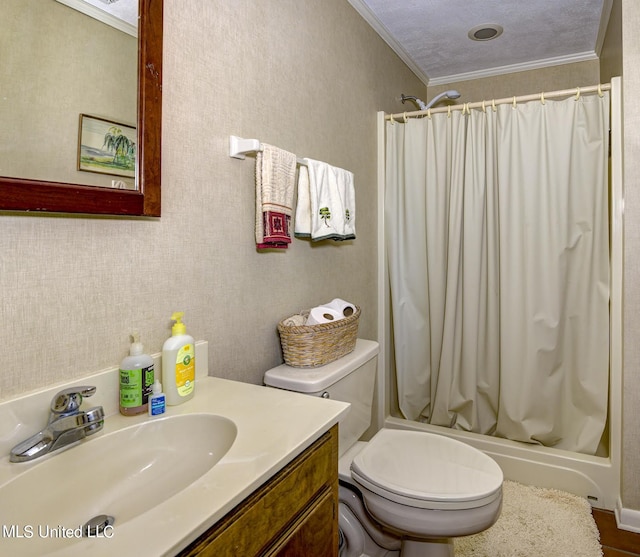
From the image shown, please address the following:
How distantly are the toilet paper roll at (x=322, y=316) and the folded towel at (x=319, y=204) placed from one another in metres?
0.27

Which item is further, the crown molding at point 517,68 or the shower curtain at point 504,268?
the crown molding at point 517,68

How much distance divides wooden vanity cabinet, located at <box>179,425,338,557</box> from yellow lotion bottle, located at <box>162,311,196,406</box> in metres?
0.36

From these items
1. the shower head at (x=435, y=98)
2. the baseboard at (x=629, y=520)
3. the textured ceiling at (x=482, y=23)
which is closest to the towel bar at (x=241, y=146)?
the textured ceiling at (x=482, y=23)

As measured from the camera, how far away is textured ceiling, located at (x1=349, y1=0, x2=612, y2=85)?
6.95 feet

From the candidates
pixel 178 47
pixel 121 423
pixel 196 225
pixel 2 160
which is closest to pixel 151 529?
pixel 121 423

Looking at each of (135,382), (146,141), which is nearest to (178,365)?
(135,382)

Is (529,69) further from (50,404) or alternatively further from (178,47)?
(50,404)

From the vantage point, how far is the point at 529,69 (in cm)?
283

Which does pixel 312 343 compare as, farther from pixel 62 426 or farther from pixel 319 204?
pixel 62 426

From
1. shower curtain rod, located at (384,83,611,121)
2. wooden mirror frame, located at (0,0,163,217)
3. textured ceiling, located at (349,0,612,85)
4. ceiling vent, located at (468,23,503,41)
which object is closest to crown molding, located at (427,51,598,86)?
textured ceiling, located at (349,0,612,85)

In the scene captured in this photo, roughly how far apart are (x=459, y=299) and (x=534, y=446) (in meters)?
0.81

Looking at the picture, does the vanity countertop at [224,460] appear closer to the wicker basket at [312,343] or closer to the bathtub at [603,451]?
the wicker basket at [312,343]

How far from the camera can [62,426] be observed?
0.79m

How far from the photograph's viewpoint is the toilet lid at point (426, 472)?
4.13ft
